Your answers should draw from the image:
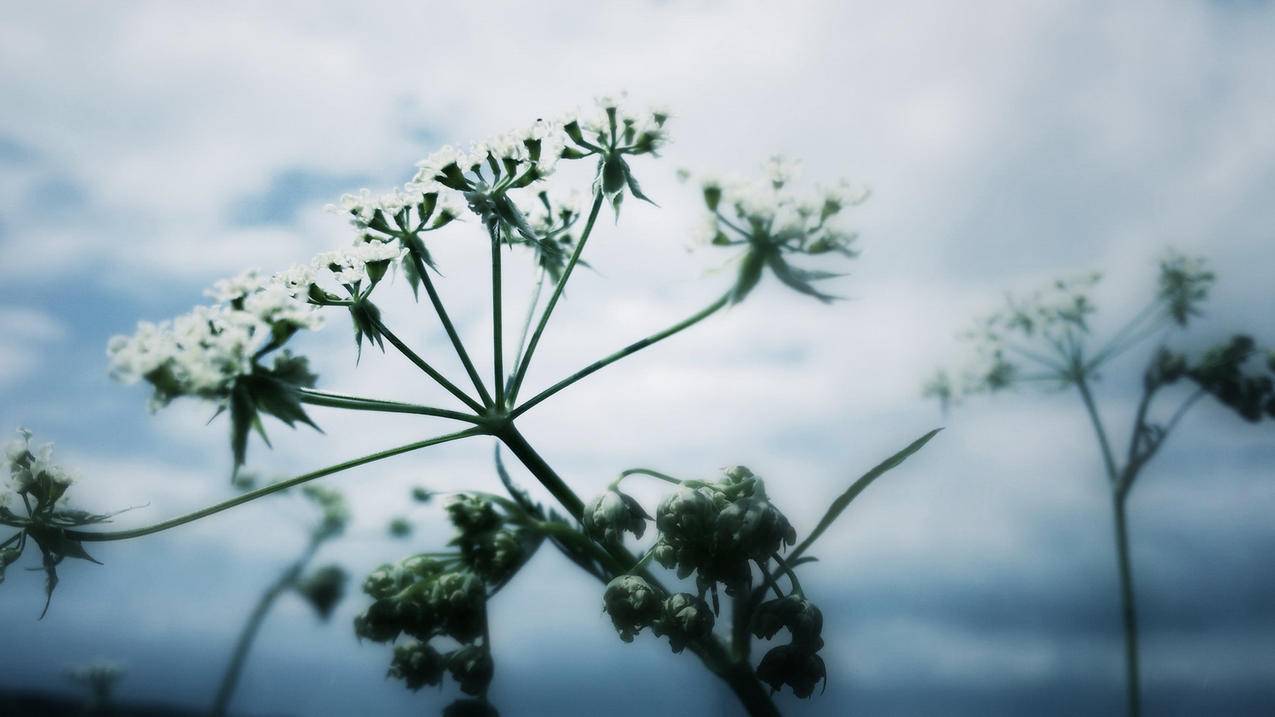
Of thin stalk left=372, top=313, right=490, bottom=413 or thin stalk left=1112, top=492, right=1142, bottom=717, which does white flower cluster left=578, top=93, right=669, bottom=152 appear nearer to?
thin stalk left=372, top=313, right=490, bottom=413

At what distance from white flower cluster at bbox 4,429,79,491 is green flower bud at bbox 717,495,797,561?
167 centimetres

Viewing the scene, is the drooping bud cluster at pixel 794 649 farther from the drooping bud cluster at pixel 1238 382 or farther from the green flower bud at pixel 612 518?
the drooping bud cluster at pixel 1238 382

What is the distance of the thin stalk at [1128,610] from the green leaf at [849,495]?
3.03 m

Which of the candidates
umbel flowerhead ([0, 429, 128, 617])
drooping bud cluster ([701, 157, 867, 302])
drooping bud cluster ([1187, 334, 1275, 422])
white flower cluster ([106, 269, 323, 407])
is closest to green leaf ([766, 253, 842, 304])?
drooping bud cluster ([701, 157, 867, 302])

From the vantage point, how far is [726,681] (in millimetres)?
2199

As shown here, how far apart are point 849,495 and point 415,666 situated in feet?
4.25

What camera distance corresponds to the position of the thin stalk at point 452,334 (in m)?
2.28

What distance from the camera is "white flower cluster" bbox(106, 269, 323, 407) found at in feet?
6.64

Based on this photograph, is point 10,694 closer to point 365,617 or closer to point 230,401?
point 365,617

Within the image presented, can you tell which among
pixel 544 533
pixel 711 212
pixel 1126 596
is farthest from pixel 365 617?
pixel 1126 596

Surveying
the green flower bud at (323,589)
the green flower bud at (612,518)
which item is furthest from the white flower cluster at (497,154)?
the green flower bud at (323,589)

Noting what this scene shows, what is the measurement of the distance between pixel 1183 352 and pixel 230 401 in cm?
571

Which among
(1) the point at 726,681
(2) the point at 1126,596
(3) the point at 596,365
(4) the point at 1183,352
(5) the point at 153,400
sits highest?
(4) the point at 1183,352

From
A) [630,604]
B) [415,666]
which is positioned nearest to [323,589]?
[415,666]
